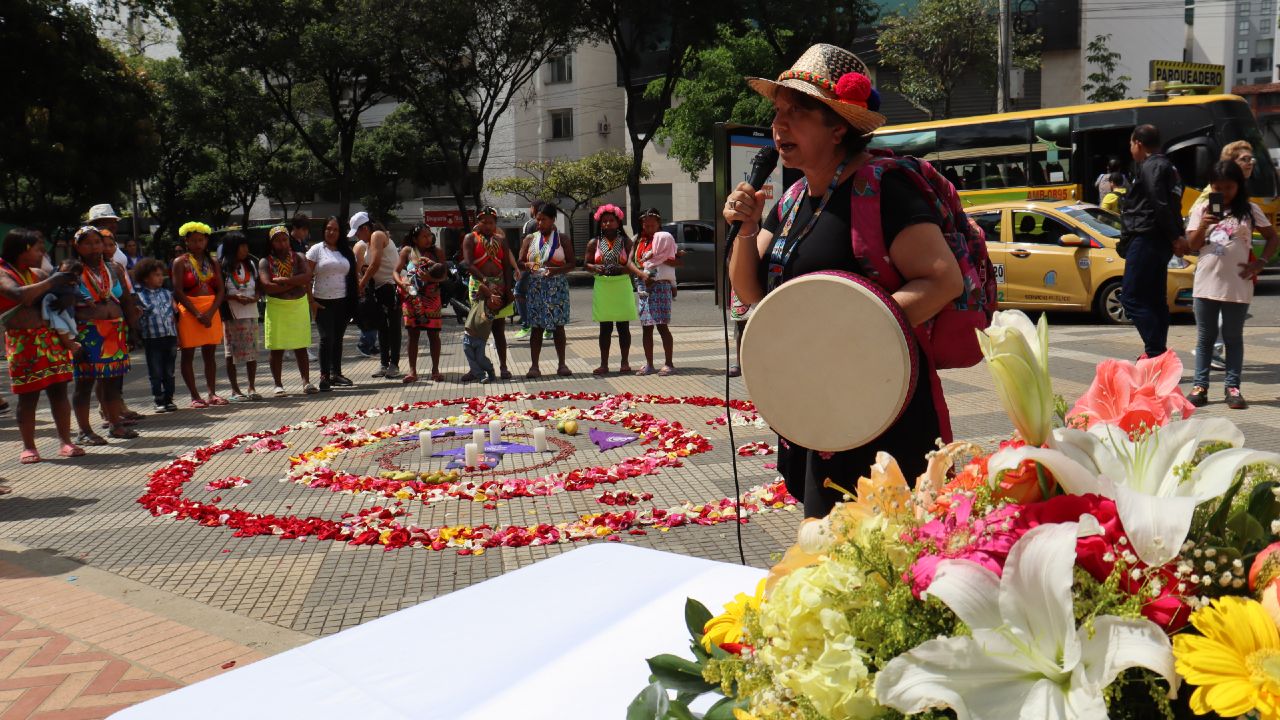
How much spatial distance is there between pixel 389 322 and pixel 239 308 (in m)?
2.07

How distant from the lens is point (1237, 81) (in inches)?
3782

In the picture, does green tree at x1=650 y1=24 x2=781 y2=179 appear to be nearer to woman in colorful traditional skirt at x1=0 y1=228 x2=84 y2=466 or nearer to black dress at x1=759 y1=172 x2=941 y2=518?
woman in colorful traditional skirt at x1=0 y1=228 x2=84 y2=466

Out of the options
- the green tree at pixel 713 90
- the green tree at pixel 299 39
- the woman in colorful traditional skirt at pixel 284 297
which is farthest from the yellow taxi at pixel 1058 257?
the green tree at pixel 713 90

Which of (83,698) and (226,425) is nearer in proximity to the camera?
(83,698)

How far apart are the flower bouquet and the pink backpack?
5.33 ft

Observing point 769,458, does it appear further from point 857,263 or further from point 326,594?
point 857,263

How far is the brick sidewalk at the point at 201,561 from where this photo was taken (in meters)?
4.13

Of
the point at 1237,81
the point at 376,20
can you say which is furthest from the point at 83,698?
the point at 1237,81

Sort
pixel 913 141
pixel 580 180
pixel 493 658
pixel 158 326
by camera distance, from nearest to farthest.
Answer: pixel 493 658, pixel 158 326, pixel 913 141, pixel 580 180

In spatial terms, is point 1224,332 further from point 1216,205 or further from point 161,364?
point 161,364

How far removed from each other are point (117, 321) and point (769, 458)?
5604mm

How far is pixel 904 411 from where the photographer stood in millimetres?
2908

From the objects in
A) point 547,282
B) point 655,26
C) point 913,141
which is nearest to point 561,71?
point 655,26

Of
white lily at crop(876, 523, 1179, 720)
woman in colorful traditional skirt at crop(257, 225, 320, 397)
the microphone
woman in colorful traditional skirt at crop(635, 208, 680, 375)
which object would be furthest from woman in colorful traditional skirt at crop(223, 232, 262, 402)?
white lily at crop(876, 523, 1179, 720)
